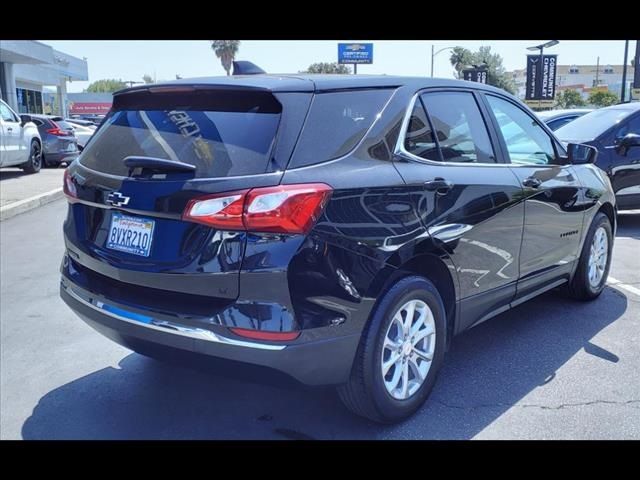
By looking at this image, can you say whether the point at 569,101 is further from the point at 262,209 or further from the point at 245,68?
the point at 262,209

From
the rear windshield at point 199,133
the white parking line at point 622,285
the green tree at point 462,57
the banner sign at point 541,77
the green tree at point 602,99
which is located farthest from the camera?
the green tree at point 462,57

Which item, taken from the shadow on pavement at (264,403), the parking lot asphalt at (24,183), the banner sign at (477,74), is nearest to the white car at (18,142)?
the parking lot asphalt at (24,183)

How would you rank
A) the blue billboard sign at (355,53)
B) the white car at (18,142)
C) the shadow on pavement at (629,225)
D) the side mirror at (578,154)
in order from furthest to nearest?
the blue billboard sign at (355,53) → the white car at (18,142) → the shadow on pavement at (629,225) → the side mirror at (578,154)

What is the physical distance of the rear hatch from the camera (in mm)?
2562

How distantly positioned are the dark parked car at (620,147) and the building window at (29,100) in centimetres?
3453

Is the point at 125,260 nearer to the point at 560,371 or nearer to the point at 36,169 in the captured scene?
the point at 560,371

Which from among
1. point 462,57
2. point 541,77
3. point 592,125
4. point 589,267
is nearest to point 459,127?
point 589,267

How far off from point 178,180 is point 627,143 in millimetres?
6757

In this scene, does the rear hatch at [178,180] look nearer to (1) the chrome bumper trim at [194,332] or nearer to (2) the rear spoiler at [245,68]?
(1) the chrome bumper trim at [194,332]

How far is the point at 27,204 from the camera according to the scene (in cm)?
965

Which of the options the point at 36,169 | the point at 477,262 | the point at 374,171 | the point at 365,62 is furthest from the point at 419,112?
the point at 365,62

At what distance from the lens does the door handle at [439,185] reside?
3.11 m

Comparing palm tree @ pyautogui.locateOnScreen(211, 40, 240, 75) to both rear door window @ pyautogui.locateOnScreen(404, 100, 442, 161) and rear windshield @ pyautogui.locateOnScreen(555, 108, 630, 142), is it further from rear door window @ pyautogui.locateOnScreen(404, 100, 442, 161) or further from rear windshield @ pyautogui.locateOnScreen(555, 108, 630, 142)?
rear door window @ pyautogui.locateOnScreen(404, 100, 442, 161)

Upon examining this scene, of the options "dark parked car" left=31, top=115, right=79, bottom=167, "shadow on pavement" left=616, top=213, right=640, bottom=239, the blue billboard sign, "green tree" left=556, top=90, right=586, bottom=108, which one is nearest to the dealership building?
"dark parked car" left=31, top=115, right=79, bottom=167
